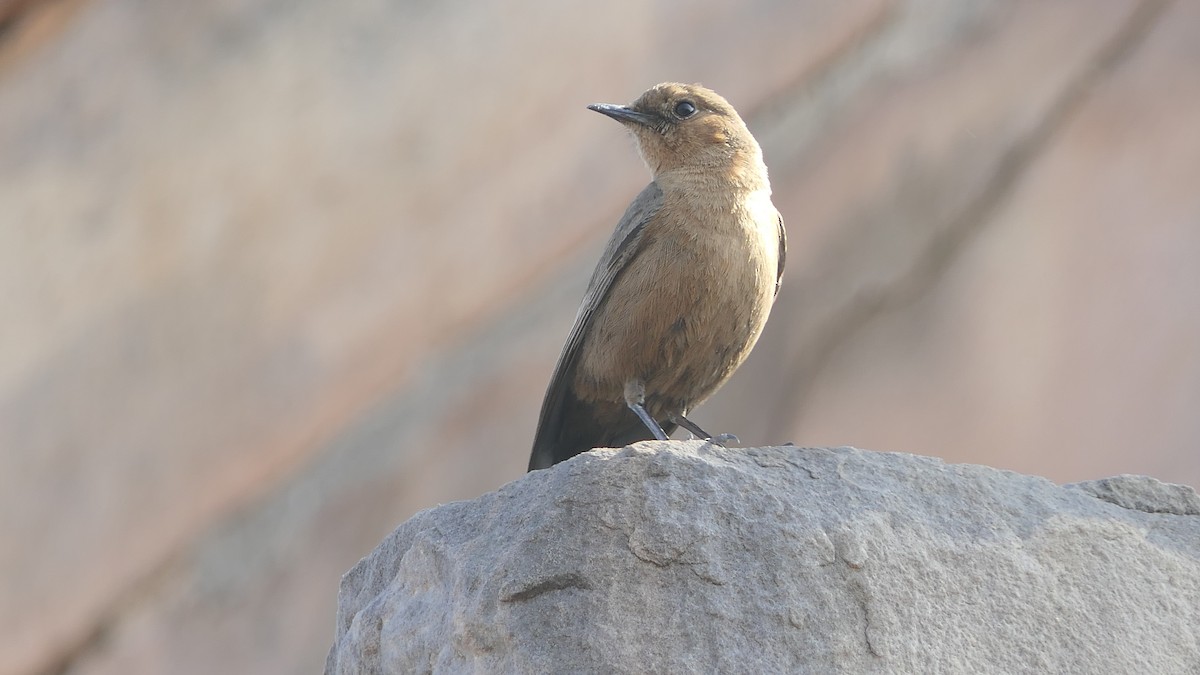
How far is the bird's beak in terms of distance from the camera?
4625 millimetres

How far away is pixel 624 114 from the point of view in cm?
468

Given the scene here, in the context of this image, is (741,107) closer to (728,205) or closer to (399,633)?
(728,205)

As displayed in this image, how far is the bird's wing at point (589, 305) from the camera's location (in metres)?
4.43

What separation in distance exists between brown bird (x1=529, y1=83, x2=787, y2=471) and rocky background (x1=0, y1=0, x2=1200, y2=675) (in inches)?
8.4

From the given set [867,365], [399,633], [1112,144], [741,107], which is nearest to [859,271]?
[867,365]

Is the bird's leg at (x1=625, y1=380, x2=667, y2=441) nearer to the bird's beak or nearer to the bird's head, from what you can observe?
the bird's head

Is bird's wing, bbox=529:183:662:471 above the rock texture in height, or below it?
above

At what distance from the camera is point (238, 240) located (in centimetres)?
422

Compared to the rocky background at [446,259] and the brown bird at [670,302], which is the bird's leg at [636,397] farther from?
the rocky background at [446,259]

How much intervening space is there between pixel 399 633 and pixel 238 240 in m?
1.65

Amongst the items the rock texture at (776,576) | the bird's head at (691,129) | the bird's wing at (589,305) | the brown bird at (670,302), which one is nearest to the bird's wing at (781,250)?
→ the brown bird at (670,302)

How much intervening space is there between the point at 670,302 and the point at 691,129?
0.72 meters

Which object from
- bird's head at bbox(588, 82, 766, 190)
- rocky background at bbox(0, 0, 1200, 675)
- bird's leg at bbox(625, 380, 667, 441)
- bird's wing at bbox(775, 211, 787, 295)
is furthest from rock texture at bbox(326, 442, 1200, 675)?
bird's head at bbox(588, 82, 766, 190)

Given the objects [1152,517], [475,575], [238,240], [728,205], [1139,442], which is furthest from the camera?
[1139,442]
